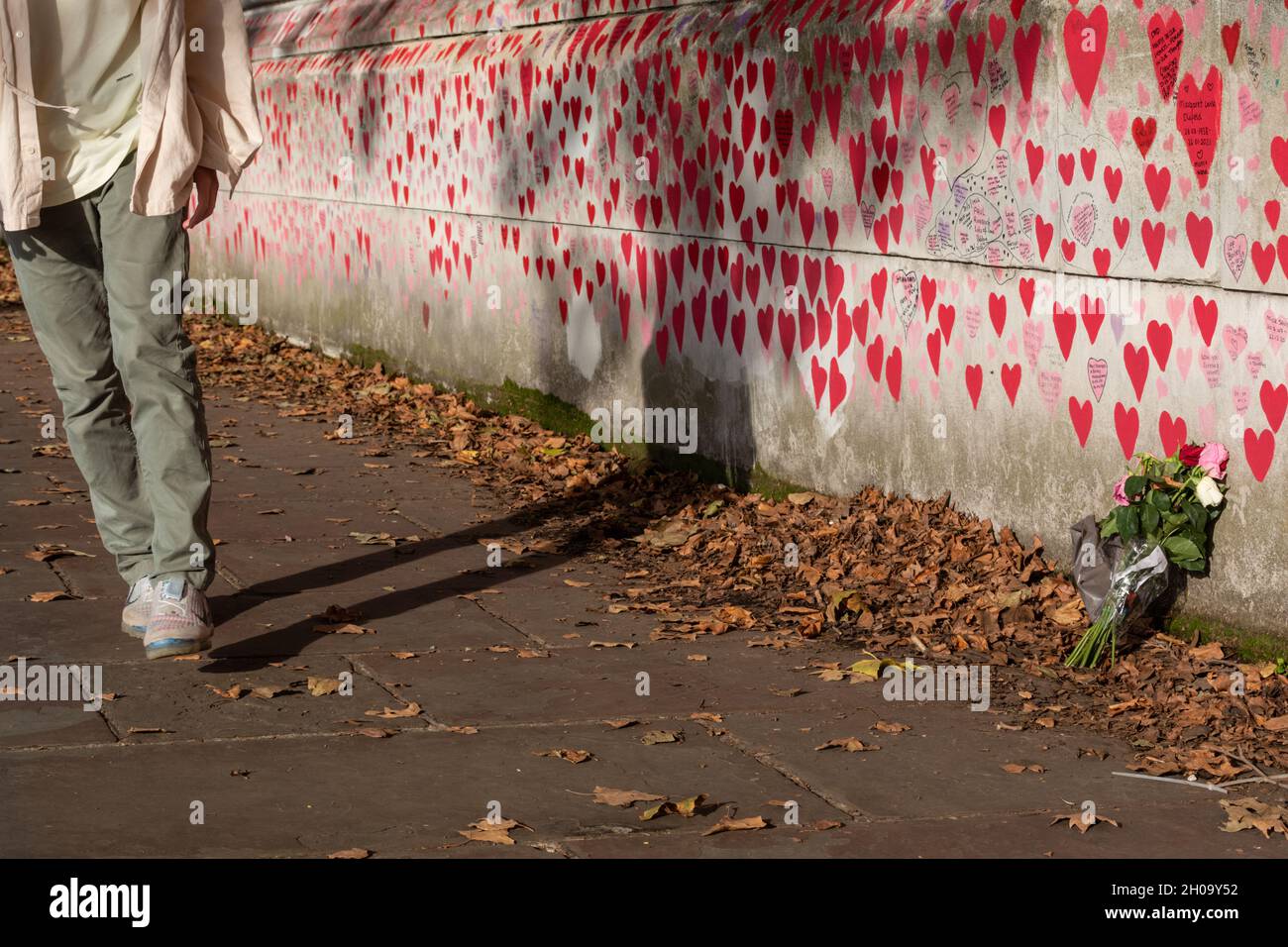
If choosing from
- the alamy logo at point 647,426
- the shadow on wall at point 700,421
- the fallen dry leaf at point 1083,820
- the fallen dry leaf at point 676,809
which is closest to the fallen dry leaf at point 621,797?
the fallen dry leaf at point 676,809

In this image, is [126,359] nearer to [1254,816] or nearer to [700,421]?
[700,421]

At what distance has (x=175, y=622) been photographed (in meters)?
5.41

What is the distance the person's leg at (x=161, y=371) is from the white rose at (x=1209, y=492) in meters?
2.86

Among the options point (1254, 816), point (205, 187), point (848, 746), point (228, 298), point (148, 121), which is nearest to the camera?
point (1254, 816)

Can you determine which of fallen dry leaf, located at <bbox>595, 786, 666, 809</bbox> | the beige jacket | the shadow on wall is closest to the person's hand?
the beige jacket

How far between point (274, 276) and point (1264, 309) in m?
9.75

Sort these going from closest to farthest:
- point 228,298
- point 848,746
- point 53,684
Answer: point 848,746 < point 53,684 < point 228,298

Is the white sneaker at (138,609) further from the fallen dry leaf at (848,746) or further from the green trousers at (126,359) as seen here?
the fallen dry leaf at (848,746)

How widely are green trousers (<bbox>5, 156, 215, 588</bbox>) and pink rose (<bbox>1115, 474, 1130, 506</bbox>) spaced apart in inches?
106

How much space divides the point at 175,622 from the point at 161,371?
2.38 ft

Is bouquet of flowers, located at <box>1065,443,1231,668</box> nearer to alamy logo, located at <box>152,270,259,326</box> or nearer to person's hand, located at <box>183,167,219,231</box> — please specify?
person's hand, located at <box>183,167,219,231</box>

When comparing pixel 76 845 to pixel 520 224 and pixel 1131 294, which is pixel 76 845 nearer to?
pixel 1131 294

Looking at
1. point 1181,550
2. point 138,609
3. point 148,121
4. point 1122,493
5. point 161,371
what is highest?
point 148,121

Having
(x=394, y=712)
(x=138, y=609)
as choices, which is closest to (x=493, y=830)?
(x=394, y=712)
